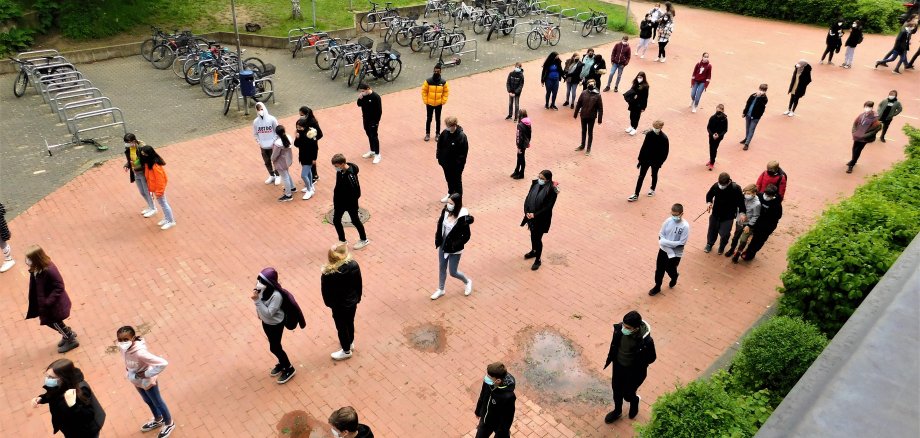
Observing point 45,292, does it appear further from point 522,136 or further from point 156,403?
point 522,136

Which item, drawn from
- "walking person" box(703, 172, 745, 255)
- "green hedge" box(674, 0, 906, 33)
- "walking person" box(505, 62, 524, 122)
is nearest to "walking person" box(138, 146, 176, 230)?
"walking person" box(505, 62, 524, 122)

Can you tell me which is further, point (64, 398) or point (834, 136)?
point (834, 136)

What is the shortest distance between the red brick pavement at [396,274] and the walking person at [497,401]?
38.8 inches

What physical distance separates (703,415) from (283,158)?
26.0 ft

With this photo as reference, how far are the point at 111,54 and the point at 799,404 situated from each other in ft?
66.5

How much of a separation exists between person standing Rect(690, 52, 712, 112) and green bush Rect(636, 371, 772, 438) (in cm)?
1185

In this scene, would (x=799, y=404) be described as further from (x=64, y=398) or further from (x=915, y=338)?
(x=64, y=398)

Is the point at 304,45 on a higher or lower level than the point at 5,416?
higher

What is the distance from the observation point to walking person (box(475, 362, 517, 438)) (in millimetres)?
5125

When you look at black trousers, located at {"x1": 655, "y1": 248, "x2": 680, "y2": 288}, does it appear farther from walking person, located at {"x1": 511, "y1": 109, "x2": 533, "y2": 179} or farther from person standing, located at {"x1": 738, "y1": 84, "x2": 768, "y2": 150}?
person standing, located at {"x1": 738, "y1": 84, "x2": 768, "y2": 150}

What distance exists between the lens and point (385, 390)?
22.3 feet

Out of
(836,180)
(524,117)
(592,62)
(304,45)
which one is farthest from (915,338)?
(304,45)

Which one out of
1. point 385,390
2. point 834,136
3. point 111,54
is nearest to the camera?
point 385,390

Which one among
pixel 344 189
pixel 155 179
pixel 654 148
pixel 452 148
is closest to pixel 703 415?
→ pixel 344 189
